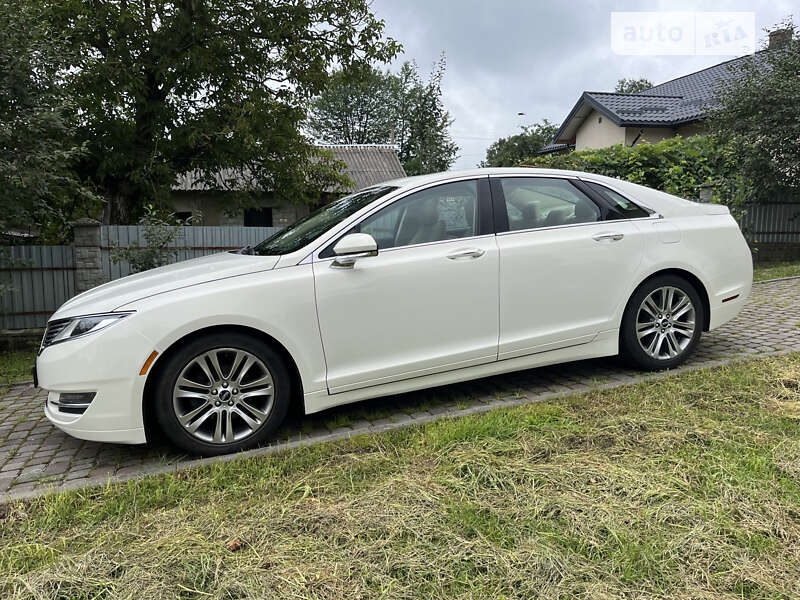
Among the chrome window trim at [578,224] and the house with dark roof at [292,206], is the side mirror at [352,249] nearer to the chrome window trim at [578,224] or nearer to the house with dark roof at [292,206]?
the chrome window trim at [578,224]

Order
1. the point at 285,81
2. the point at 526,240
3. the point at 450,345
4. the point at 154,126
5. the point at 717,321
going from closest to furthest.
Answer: the point at 450,345 < the point at 526,240 < the point at 717,321 < the point at 154,126 < the point at 285,81

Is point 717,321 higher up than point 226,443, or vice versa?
point 717,321

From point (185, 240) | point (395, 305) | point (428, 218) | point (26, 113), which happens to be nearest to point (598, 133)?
point (185, 240)

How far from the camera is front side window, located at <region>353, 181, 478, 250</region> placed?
3992 millimetres

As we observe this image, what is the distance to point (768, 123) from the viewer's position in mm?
Result: 12531

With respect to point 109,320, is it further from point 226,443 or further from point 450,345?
point 450,345

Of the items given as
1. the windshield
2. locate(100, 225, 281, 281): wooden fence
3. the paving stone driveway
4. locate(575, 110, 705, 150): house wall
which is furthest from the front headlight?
locate(575, 110, 705, 150): house wall

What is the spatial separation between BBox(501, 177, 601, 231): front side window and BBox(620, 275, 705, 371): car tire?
734mm

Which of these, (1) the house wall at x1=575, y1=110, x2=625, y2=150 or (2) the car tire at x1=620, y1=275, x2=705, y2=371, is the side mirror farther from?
(1) the house wall at x1=575, y1=110, x2=625, y2=150

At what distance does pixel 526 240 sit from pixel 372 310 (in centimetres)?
131

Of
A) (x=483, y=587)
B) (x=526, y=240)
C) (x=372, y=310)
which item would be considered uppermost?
(x=526, y=240)

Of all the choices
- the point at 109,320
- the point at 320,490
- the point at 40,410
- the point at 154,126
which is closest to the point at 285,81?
the point at 154,126

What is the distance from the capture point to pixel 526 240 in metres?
4.27

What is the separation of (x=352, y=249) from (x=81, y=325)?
1.65 metres
